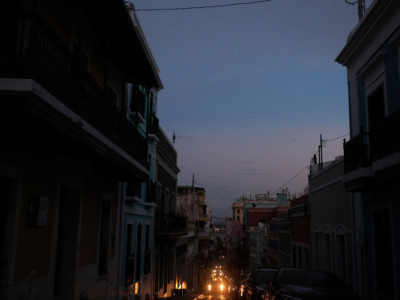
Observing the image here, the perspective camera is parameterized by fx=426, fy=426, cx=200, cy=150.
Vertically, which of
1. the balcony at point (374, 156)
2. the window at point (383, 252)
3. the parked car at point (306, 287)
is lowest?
the parked car at point (306, 287)

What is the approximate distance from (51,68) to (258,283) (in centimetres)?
916

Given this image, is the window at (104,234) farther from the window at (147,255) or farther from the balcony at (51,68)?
the window at (147,255)

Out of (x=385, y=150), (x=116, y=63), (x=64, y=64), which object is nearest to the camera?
(x=64, y=64)

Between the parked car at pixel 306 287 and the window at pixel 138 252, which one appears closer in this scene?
the parked car at pixel 306 287

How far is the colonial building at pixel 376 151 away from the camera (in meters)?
8.91

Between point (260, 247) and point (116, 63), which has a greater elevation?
point (116, 63)

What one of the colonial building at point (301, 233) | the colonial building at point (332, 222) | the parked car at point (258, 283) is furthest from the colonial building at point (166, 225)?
the colonial building at point (332, 222)

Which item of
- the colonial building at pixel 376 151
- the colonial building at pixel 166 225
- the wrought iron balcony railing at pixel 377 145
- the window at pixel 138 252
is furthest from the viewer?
the colonial building at pixel 166 225

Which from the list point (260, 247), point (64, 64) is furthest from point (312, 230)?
point (260, 247)

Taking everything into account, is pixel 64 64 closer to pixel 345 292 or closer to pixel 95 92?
pixel 95 92

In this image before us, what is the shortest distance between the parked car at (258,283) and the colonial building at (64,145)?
382cm

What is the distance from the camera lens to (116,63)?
1127cm

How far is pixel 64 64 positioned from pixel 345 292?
7075 mm

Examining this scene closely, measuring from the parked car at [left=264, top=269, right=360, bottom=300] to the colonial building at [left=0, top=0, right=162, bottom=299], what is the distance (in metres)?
3.91
